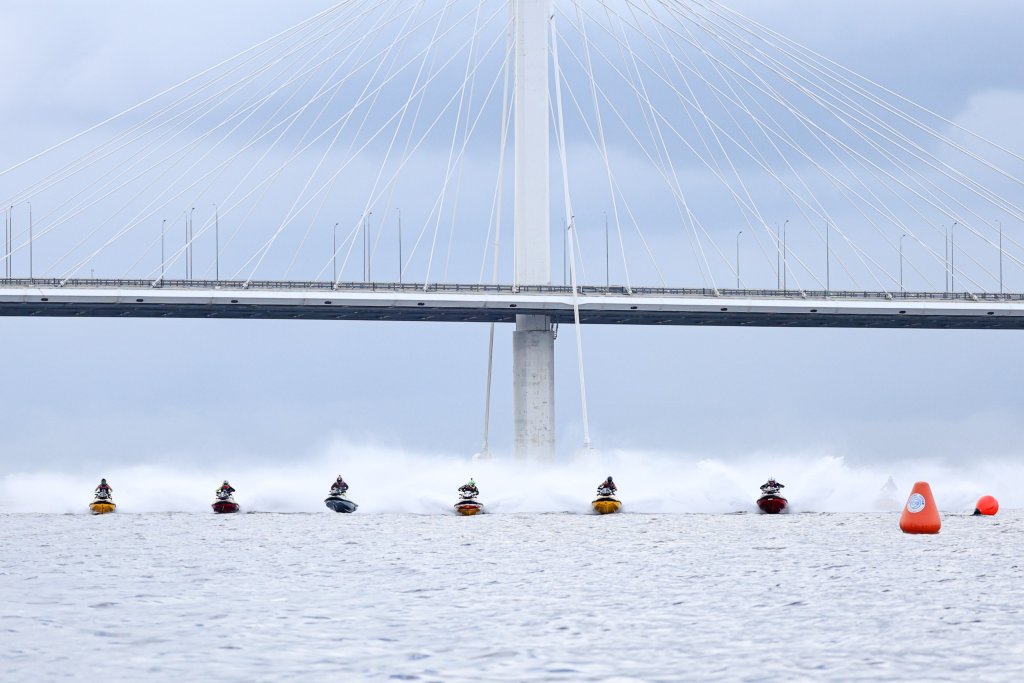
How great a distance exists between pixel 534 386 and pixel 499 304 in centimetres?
553

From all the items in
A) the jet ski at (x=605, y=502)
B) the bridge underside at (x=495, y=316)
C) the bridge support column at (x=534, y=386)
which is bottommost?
the jet ski at (x=605, y=502)

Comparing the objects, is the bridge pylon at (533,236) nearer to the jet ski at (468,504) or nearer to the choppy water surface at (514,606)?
the jet ski at (468,504)

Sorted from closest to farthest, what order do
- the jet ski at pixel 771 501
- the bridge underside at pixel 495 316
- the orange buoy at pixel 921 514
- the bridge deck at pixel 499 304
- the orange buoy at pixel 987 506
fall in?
the orange buoy at pixel 921 514, the jet ski at pixel 771 501, the orange buoy at pixel 987 506, the bridge deck at pixel 499 304, the bridge underside at pixel 495 316

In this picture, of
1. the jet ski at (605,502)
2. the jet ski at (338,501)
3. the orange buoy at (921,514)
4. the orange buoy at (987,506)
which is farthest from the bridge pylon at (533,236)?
the orange buoy at (921,514)

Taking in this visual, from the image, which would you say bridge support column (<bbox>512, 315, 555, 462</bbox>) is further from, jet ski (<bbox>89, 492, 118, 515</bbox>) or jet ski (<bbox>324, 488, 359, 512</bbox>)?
jet ski (<bbox>89, 492, 118, 515</bbox>)

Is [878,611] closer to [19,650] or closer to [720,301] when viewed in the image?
[19,650]

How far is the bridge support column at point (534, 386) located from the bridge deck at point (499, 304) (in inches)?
52.0

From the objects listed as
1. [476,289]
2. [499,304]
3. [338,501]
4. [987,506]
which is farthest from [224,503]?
[987,506]

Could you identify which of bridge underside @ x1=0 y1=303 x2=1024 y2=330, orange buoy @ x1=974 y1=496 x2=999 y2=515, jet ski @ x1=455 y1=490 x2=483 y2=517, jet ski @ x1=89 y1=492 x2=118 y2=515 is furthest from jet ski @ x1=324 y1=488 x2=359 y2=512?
bridge underside @ x1=0 y1=303 x2=1024 y2=330

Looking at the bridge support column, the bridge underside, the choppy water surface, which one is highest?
the bridge underside

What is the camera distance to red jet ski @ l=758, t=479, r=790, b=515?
192 feet

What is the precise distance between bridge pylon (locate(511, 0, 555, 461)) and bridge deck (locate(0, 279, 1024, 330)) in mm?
1484

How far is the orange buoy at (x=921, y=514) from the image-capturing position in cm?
4553

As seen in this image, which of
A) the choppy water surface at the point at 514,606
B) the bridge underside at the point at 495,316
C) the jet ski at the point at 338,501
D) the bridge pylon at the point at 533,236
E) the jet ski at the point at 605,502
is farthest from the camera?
the bridge pylon at the point at 533,236
